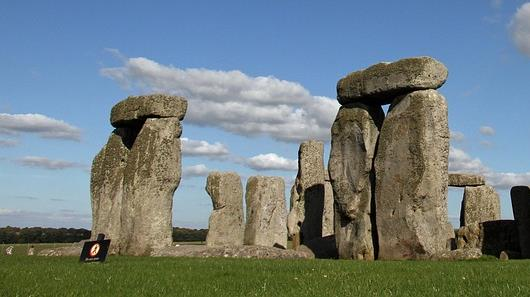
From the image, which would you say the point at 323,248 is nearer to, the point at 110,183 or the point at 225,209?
the point at 225,209

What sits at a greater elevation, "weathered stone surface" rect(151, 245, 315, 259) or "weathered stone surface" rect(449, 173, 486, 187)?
"weathered stone surface" rect(449, 173, 486, 187)

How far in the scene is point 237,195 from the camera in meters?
25.7

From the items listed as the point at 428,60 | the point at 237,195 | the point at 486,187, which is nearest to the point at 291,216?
the point at 237,195

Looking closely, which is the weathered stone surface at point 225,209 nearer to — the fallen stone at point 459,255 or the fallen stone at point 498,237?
the fallen stone at point 498,237

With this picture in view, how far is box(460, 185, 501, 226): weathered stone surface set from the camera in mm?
27906

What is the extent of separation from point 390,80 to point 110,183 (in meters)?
10.1

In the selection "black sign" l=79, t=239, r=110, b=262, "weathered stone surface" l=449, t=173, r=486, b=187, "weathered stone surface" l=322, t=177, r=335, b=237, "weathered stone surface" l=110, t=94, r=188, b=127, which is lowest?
"black sign" l=79, t=239, r=110, b=262

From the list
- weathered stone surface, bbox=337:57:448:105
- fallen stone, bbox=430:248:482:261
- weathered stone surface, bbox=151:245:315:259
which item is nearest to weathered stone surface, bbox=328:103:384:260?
weathered stone surface, bbox=337:57:448:105

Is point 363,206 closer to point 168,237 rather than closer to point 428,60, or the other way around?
point 428,60

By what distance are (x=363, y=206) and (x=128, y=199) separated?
7.22m

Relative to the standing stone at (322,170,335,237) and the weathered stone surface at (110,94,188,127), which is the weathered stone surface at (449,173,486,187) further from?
the weathered stone surface at (110,94,188,127)

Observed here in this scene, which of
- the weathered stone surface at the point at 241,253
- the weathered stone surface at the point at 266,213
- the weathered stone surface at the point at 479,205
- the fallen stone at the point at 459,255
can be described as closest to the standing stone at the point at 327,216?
the weathered stone surface at the point at 266,213

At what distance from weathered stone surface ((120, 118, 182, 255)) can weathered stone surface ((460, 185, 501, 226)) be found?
13890 millimetres

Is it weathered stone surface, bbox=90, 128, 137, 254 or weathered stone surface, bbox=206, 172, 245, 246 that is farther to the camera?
weathered stone surface, bbox=206, 172, 245, 246
